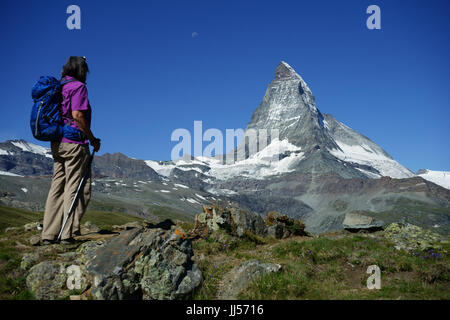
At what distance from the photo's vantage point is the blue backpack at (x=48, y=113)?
10828 mm

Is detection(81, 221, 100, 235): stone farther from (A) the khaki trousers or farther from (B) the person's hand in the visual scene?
(B) the person's hand

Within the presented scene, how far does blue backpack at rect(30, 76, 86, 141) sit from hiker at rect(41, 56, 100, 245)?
170 mm

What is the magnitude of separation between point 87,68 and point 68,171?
364cm

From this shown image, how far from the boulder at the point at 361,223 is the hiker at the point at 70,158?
15.3 metres

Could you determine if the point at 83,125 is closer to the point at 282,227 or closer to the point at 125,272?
the point at 125,272

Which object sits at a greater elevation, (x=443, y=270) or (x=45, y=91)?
(x=45, y=91)

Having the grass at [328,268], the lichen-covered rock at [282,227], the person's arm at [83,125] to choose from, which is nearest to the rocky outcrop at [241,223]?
the lichen-covered rock at [282,227]

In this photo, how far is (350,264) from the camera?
13250 mm

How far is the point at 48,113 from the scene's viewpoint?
1098 cm

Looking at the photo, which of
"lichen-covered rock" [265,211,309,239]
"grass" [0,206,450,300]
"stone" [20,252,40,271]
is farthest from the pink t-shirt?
"lichen-covered rock" [265,211,309,239]

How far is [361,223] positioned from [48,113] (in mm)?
17597

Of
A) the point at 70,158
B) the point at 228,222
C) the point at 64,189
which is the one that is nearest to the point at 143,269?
the point at 64,189
